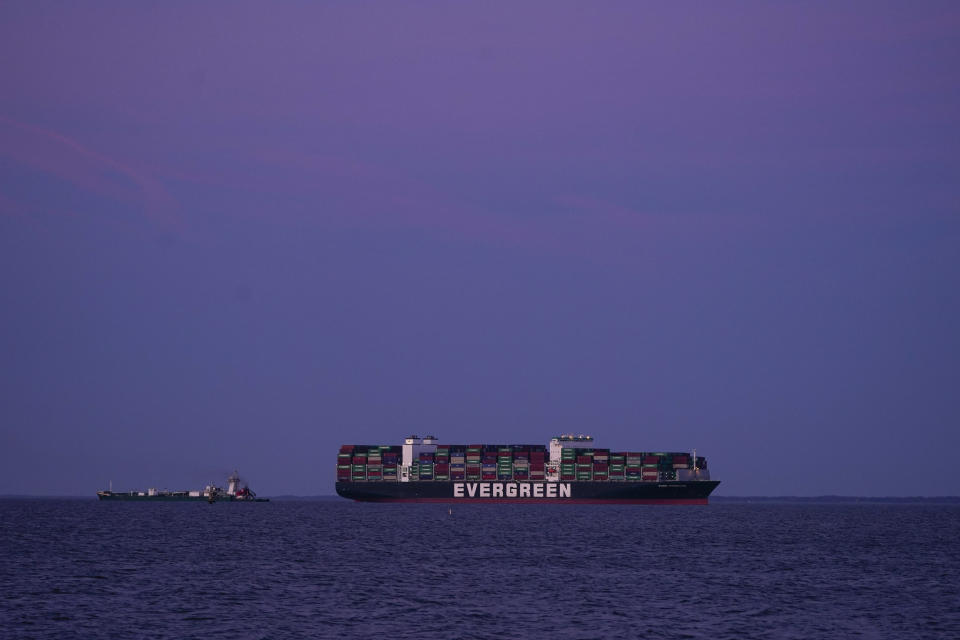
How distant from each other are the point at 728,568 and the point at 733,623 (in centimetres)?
2346

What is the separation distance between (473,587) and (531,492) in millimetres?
126674

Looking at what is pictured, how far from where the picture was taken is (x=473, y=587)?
54.3m

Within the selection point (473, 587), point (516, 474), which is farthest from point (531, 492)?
point (473, 587)

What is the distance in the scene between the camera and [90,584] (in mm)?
54438

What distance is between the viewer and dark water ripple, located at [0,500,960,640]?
137 feet

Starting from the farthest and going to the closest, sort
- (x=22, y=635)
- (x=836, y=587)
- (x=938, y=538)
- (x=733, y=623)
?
1. (x=938, y=538)
2. (x=836, y=587)
3. (x=733, y=623)
4. (x=22, y=635)

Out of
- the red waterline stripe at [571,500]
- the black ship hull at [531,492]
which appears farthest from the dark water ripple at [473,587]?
the red waterline stripe at [571,500]

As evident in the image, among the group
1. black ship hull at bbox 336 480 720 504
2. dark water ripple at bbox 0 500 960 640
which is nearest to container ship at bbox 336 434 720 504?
black ship hull at bbox 336 480 720 504

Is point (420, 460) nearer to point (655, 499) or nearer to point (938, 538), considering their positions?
point (655, 499)

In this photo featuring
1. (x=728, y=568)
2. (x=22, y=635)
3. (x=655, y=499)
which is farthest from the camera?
(x=655, y=499)

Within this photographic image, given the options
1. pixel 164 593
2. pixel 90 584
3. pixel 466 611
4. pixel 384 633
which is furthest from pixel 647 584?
pixel 90 584

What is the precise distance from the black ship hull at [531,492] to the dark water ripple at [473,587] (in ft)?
249

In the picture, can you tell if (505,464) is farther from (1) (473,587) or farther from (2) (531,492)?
(1) (473,587)

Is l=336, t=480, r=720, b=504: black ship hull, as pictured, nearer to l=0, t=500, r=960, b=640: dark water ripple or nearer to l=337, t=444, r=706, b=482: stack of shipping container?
l=337, t=444, r=706, b=482: stack of shipping container
